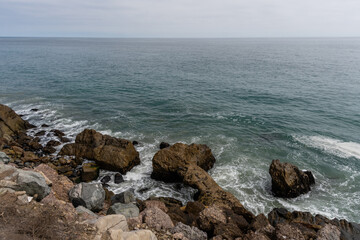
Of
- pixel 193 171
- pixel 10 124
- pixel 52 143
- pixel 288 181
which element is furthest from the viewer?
pixel 10 124

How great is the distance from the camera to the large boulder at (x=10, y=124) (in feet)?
99.3

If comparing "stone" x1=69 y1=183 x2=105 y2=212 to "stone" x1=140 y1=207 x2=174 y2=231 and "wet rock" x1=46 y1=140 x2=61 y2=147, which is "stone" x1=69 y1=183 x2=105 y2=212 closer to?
"stone" x1=140 y1=207 x2=174 y2=231

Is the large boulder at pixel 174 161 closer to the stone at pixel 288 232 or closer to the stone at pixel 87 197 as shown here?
the stone at pixel 87 197

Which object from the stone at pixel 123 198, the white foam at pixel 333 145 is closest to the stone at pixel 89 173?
the stone at pixel 123 198

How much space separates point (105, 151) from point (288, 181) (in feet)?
59.4

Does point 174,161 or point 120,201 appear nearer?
point 120,201

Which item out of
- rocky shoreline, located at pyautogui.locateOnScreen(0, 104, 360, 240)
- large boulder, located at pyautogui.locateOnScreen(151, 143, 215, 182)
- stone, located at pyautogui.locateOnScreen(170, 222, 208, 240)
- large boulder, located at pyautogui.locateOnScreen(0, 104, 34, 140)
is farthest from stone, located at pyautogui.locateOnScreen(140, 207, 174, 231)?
large boulder, located at pyautogui.locateOnScreen(0, 104, 34, 140)

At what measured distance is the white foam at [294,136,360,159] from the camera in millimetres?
27136

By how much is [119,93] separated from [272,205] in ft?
129

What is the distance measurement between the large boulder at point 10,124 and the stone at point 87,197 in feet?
62.8

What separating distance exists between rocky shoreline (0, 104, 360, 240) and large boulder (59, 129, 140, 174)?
0.10m

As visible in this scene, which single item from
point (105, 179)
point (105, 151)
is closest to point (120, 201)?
point (105, 179)

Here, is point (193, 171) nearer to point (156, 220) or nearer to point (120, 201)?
point (120, 201)

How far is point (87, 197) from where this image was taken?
53.0ft
